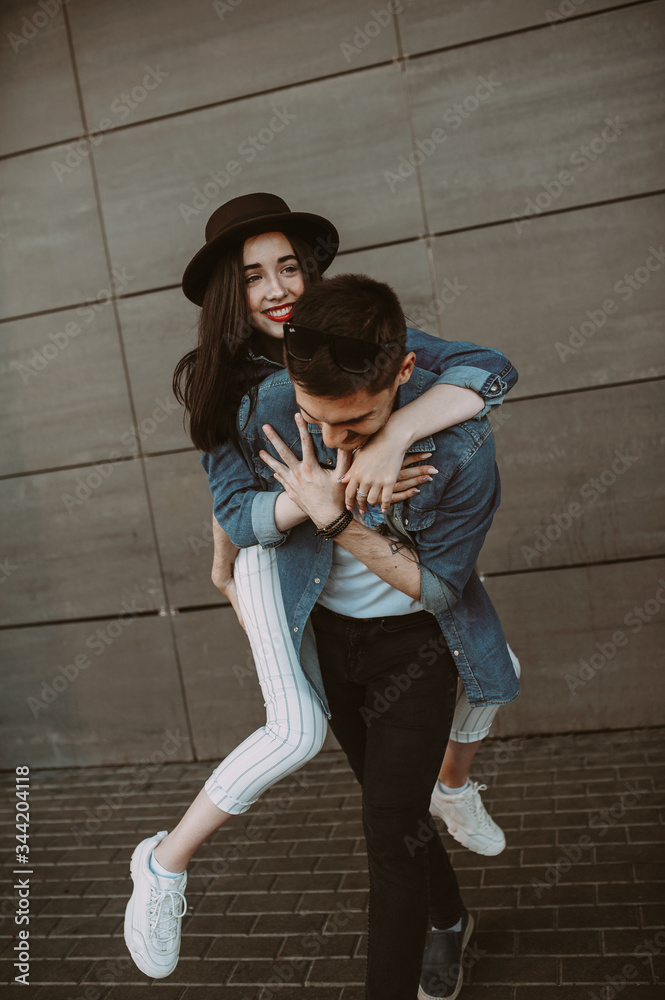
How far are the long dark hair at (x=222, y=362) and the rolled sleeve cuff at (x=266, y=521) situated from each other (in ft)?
0.56

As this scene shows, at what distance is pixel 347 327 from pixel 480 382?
0.41 meters

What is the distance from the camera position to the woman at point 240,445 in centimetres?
209

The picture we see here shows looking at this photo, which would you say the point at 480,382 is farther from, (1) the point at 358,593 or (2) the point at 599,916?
(2) the point at 599,916

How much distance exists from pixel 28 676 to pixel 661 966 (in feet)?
11.5

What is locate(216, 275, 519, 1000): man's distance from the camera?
197cm

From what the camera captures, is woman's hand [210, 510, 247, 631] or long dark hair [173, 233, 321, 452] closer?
long dark hair [173, 233, 321, 452]

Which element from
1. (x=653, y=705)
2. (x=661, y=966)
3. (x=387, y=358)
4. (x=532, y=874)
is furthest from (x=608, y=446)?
(x=387, y=358)

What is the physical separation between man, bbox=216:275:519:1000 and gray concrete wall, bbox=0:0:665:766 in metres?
2.04

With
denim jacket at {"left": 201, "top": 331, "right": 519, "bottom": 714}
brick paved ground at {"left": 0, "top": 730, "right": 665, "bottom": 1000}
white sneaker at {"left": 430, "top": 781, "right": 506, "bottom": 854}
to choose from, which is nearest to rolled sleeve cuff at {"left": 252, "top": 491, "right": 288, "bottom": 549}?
denim jacket at {"left": 201, "top": 331, "right": 519, "bottom": 714}

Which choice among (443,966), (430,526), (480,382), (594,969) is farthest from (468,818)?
(480,382)

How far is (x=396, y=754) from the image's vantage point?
2033mm

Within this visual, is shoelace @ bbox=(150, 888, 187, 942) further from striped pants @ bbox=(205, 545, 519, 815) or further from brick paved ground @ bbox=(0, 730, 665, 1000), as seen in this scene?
brick paved ground @ bbox=(0, 730, 665, 1000)

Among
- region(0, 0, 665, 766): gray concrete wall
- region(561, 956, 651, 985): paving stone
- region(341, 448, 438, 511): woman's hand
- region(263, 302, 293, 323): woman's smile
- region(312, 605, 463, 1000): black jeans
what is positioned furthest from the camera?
region(0, 0, 665, 766): gray concrete wall

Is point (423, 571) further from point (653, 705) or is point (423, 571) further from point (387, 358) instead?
point (653, 705)
